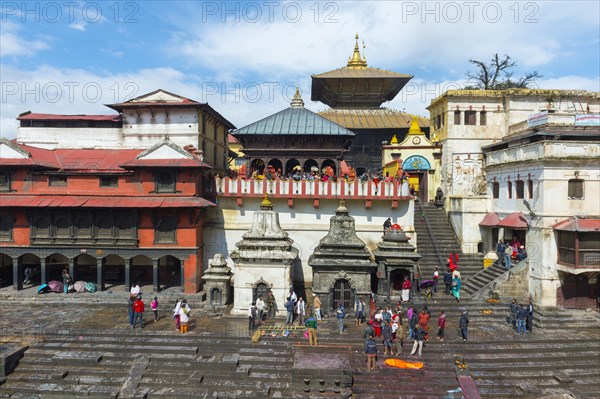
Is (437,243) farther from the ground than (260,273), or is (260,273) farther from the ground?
(437,243)

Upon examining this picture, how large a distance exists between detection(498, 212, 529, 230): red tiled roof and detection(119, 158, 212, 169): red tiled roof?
1594 centimetres

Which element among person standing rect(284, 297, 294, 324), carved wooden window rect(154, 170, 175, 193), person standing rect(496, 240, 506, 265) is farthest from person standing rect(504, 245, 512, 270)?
carved wooden window rect(154, 170, 175, 193)

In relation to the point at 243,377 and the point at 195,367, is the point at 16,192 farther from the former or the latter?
the point at 243,377

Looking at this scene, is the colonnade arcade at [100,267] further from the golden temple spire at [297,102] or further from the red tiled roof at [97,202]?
the golden temple spire at [297,102]

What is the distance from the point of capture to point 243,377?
1532cm

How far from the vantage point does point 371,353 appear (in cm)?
1530

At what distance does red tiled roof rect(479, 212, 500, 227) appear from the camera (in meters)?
25.0

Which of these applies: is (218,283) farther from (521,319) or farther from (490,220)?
(490,220)

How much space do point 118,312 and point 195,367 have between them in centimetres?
701

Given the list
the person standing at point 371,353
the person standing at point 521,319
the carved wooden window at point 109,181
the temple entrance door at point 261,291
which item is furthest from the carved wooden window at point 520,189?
the carved wooden window at point 109,181

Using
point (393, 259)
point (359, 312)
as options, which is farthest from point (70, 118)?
point (393, 259)

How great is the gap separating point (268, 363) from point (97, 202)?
41.4 feet

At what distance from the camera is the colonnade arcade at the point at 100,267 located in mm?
23000

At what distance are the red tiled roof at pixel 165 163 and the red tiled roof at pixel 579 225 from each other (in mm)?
17180
